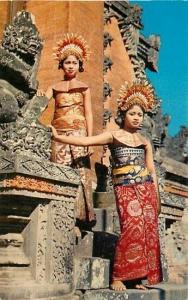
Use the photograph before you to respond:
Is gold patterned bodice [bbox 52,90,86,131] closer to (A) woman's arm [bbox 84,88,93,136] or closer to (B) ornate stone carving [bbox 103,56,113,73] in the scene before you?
(A) woman's arm [bbox 84,88,93,136]

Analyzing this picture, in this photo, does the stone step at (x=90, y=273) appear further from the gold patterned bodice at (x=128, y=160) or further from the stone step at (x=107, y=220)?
the stone step at (x=107, y=220)

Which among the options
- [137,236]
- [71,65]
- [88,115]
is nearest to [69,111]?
[88,115]

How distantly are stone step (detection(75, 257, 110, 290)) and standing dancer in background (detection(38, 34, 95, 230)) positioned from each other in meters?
0.85

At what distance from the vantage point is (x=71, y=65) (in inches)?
237

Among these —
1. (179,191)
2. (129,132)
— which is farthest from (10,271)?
(179,191)

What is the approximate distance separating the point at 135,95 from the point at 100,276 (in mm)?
1948

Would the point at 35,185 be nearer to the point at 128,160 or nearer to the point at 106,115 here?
the point at 128,160

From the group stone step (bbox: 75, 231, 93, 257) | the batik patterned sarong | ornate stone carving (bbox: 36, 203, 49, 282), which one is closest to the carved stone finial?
the batik patterned sarong

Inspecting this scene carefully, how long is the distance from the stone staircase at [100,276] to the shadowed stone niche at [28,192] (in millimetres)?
180

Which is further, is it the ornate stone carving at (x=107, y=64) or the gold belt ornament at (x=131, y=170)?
the ornate stone carving at (x=107, y=64)

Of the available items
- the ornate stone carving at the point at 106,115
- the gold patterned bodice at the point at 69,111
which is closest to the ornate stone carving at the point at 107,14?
the ornate stone carving at the point at 106,115

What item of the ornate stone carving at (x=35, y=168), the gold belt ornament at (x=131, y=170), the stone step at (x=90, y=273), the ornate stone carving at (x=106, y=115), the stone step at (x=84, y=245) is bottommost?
the stone step at (x=90, y=273)

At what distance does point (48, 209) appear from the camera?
4.53 m

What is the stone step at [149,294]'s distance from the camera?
4773mm
